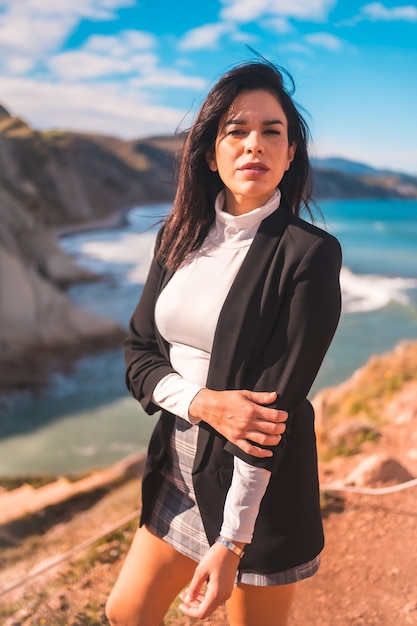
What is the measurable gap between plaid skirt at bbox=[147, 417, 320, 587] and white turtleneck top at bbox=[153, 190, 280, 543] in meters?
0.11

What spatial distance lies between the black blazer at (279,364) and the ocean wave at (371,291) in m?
21.5

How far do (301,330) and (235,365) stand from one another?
0.20 m

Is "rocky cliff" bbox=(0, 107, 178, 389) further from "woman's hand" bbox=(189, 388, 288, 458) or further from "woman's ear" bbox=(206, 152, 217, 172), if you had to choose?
"woman's hand" bbox=(189, 388, 288, 458)

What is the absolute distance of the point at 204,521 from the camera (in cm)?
159

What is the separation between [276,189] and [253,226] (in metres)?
0.15

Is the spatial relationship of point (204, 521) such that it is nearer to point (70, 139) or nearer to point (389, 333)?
point (389, 333)

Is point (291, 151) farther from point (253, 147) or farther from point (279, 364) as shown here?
point (279, 364)

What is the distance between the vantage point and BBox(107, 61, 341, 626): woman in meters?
1.41

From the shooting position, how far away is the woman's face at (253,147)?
1.56m

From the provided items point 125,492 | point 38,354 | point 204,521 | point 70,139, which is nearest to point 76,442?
point 38,354

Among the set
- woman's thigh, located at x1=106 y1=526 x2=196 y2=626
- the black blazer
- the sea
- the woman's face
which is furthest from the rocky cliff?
woman's thigh, located at x1=106 y1=526 x2=196 y2=626

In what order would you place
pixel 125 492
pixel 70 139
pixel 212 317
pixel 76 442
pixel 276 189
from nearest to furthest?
pixel 212 317 → pixel 276 189 → pixel 125 492 → pixel 76 442 → pixel 70 139

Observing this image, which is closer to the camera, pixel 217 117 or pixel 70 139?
pixel 217 117

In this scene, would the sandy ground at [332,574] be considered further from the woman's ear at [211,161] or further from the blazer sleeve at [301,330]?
the woman's ear at [211,161]
